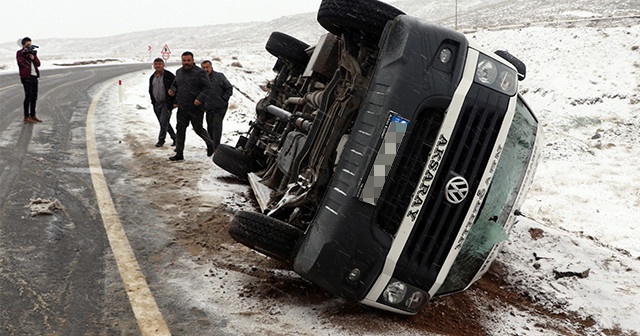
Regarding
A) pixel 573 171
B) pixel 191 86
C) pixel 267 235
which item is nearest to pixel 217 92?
pixel 191 86

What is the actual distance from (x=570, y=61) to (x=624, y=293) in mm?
20545

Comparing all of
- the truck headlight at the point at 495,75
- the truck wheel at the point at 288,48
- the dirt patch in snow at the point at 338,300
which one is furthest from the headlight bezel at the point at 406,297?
the truck wheel at the point at 288,48

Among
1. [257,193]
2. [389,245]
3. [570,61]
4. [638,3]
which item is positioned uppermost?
[638,3]

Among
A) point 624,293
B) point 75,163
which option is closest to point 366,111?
point 624,293

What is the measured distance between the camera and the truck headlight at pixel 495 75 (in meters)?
3.12

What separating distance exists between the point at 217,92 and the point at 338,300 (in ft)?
15.8

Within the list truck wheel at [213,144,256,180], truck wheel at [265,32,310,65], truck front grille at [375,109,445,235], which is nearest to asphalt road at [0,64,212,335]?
truck wheel at [213,144,256,180]

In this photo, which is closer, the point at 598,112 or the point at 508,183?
the point at 508,183

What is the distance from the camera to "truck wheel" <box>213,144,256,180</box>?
242 inches

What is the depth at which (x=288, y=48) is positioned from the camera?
244 inches

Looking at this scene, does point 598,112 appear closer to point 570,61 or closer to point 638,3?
point 570,61

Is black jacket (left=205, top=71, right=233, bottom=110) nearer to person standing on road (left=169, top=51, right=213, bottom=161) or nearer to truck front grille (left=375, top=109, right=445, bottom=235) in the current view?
person standing on road (left=169, top=51, right=213, bottom=161)

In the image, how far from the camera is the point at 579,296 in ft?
12.9

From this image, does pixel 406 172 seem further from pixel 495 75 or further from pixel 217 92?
pixel 217 92
